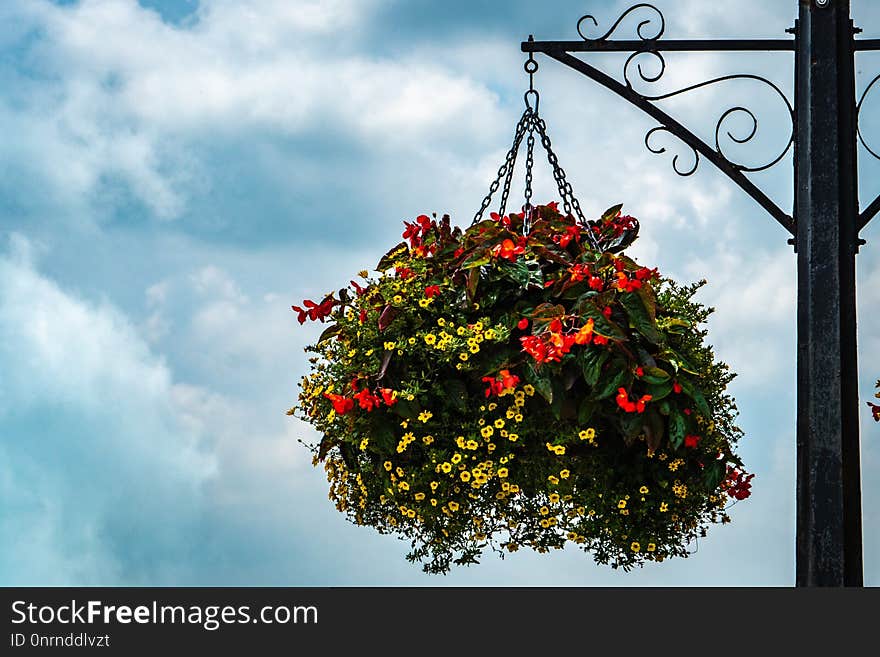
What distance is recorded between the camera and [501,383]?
8.02 ft

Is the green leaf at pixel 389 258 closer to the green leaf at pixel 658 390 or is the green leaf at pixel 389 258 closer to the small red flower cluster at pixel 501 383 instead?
the small red flower cluster at pixel 501 383

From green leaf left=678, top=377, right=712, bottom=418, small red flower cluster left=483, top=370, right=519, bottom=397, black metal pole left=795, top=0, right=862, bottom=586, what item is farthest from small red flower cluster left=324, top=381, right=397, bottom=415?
black metal pole left=795, top=0, right=862, bottom=586

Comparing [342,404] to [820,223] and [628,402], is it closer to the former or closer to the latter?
[628,402]

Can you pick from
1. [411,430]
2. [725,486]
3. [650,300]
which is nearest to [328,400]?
[411,430]

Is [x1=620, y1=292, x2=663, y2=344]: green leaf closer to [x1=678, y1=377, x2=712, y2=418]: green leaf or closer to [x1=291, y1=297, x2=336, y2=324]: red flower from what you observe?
[x1=678, y1=377, x2=712, y2=418]: green leaf

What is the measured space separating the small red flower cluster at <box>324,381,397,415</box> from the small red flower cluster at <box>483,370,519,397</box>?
23 centimetres

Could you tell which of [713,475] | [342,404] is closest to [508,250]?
[342,404]

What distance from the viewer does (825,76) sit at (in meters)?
2.78

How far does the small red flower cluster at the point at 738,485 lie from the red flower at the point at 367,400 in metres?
0.99

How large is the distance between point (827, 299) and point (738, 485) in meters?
0.55

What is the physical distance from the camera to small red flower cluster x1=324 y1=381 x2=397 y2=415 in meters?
2.51
